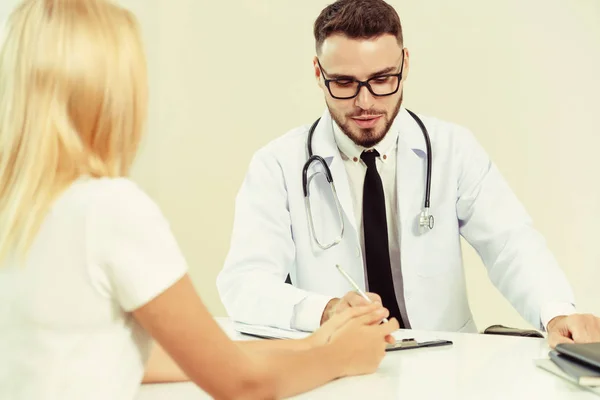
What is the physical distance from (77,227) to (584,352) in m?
0.81

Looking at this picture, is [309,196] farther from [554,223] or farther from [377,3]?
[554,223]

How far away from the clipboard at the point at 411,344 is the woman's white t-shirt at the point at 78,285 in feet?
2.08

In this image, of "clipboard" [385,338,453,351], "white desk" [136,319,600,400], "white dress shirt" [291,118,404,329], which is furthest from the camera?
"white dress shirt" [291,118,404,329]

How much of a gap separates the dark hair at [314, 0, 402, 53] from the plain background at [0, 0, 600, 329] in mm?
651

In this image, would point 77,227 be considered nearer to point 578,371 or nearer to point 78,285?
point 78,285

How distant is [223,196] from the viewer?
2.83 metres

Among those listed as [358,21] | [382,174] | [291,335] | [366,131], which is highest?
[358,21]

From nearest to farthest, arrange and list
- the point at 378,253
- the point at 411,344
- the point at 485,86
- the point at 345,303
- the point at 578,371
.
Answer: the point at 578,371
the point at 411,344
the point at 345,303
the point at 378,253
the point at 485,86

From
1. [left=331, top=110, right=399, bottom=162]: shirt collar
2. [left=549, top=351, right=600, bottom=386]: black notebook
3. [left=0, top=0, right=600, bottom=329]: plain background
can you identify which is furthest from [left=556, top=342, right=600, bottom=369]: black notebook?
[left=0, top=0, right=600, bottom=329]: plain background

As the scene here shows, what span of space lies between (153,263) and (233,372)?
163 millimetres

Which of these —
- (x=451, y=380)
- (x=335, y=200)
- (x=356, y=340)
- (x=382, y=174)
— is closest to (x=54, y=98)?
(x=356, y=340)

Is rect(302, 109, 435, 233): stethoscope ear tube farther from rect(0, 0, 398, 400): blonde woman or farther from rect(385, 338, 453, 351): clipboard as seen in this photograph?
rect(0, 0, 398, 400): blonde woman

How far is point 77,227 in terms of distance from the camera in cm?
72

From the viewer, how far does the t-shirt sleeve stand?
0.72 m
